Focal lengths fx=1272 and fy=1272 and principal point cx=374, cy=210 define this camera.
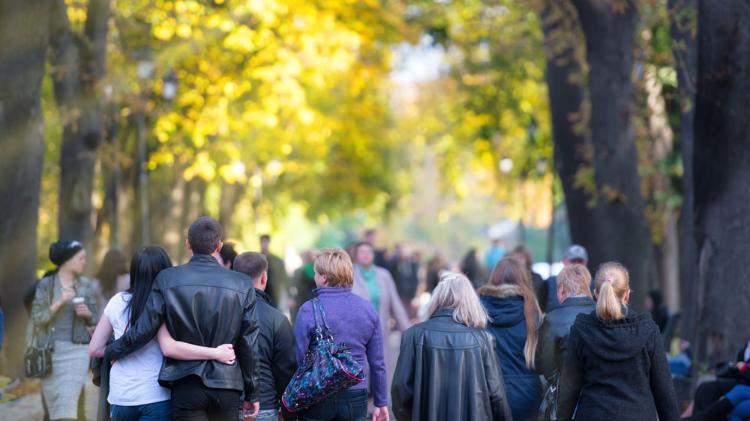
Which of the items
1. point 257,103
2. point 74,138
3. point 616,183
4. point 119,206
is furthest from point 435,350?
point 119,206

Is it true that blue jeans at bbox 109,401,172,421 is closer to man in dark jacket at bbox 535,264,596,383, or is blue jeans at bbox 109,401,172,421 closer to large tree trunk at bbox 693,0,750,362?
man in dark jacket at bbox 535,264,596,383

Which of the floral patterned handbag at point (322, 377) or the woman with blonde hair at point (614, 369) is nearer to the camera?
the woman with blonde hair at point (614, 369)

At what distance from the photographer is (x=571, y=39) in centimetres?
1984

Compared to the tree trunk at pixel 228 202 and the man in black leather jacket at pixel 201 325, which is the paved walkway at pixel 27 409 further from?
the tree trunk at pixel 228 202

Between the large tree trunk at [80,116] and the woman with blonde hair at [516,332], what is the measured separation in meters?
10.9

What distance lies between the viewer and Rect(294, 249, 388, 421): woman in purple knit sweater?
837 centimetres

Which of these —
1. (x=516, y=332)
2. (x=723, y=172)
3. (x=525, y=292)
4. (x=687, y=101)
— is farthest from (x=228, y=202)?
(x=516, y=332)

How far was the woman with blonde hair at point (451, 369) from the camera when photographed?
7.86 meters

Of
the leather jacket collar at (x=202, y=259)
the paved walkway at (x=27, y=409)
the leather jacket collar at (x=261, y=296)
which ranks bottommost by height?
the paved walkway at (x=27, y=409)

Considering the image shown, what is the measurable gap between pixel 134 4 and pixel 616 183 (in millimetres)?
9568

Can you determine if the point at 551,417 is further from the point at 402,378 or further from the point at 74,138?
the point at 74,138

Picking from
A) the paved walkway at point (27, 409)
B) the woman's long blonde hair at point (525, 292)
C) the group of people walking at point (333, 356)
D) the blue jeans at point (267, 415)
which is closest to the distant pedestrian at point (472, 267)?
the paved walkway at point (27, 409)

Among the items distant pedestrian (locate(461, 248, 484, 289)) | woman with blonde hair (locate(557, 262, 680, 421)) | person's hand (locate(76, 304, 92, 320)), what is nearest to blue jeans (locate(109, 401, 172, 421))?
woman with blonde hair (locate(557, 262, 680, 421))

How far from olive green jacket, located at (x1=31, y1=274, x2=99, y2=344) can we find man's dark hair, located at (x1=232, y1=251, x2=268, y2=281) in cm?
257
